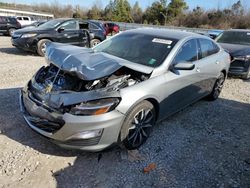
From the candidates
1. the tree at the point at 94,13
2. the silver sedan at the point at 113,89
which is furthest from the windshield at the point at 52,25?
the tree at the point at 94,13

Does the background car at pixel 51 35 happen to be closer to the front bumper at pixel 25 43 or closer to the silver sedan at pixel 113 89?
the front bumper at pixel 25 43

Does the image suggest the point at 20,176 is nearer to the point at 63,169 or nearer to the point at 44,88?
the point at 63,169

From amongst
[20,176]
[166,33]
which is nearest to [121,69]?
[166,33]

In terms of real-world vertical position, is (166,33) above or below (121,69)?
above

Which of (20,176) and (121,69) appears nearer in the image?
(20,176)

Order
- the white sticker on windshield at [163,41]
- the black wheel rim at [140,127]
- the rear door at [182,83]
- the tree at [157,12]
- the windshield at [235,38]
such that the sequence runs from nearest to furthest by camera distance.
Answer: the black wheel rim at [140,127] → the rear door at [182,83] → the white sticker on windshield at [163,41] → the windshield at [235,38] → the tree at [157,12]

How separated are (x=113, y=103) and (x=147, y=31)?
2193 mm

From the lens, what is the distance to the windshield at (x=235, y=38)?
8.90 metres

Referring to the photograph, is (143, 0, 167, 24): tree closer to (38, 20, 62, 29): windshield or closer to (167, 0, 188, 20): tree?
(167, 0, 188, 20): tree

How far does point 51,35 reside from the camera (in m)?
9.80

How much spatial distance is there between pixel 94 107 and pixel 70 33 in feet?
26.6

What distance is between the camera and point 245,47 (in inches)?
325

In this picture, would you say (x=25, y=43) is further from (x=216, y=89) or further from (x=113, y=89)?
(x=113, y=89)

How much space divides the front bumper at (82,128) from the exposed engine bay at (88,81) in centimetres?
38
